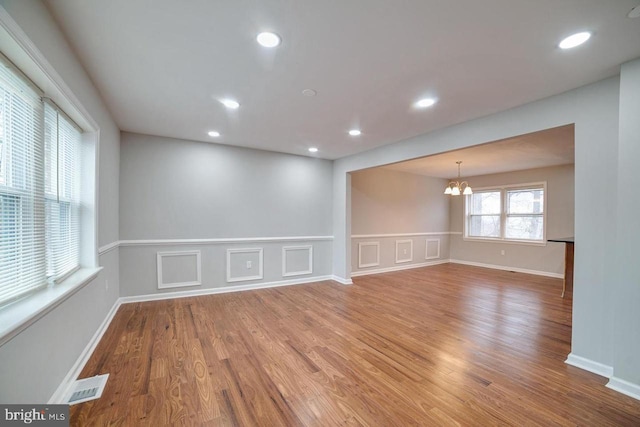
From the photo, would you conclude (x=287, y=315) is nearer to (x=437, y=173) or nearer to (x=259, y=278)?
(x=259, y=278)

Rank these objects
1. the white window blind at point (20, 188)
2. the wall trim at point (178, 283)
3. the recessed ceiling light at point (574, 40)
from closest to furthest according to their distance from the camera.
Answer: the white window blind at point (20, 188) < the recessed ceiling light at point (574, 40) < the wall trim at point (178, 283)

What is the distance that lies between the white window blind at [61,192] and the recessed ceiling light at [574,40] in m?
3.49

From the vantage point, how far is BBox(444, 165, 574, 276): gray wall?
5672 mm

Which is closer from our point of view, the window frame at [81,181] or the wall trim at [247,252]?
the window frame at [81,181]

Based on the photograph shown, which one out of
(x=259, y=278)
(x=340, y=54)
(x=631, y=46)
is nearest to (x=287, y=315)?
(x=259, y=278)

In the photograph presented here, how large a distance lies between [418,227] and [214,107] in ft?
18.9

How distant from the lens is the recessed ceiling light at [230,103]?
2696 mm

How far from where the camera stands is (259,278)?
4.72m

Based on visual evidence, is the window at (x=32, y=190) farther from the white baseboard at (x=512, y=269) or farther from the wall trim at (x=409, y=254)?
the white baseboard at (x=512, y=269)

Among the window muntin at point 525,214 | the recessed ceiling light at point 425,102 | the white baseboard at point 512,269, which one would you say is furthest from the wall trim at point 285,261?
the window muntin at point 525,214

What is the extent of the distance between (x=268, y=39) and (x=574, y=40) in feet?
6.57

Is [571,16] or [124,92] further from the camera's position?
[124,92]

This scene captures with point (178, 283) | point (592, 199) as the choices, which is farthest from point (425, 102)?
point (178, 283)

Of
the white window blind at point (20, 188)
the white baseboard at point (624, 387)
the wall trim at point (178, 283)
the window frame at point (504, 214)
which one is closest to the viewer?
the white window blind at point (20, 188)
